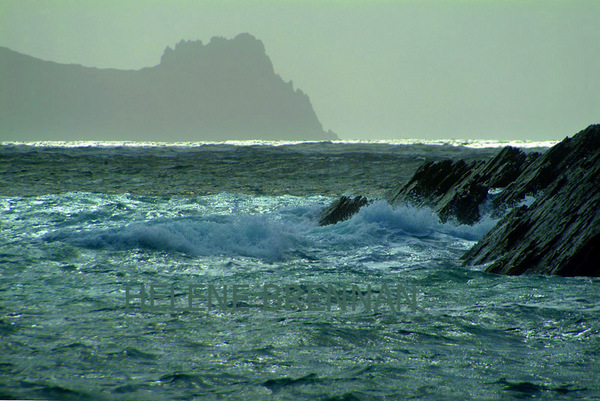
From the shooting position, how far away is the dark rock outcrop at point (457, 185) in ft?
40.5

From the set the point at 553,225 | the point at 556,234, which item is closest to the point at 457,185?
the point at 553,225

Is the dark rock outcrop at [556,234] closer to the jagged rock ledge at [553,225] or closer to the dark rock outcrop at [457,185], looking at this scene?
the jagged rock ledge at [553,225]

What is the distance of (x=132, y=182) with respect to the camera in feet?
64.0

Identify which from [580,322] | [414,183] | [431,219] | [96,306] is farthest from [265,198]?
[580,322]

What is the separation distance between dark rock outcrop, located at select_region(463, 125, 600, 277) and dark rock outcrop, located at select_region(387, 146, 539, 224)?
147 inches

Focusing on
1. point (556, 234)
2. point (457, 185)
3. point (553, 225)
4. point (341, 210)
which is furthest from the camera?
point (457, 185)

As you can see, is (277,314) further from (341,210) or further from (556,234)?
(341,210)

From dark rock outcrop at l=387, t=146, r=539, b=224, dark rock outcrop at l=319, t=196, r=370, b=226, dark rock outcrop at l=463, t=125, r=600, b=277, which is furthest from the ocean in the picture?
dark rock outcrop at l=387, t=146, r=539, b=224

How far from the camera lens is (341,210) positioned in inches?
479

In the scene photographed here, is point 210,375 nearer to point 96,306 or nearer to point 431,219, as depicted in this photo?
point 96,306

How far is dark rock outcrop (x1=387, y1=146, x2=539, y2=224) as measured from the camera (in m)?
12.3

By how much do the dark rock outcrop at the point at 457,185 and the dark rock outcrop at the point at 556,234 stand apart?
3.74 metres

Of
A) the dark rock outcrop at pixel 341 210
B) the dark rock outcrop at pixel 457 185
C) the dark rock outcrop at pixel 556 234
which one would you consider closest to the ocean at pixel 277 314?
the dark rock outcrop at pixel 556 234

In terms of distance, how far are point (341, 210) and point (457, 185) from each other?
357 cm
